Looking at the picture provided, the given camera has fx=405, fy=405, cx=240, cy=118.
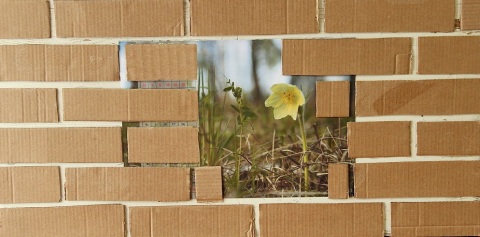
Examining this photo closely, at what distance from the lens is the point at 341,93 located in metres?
1.01

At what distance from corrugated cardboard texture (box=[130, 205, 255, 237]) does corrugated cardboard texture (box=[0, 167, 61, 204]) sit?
0.21 m

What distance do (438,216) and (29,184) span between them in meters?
1.04

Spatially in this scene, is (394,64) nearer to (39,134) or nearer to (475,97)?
(475,97)

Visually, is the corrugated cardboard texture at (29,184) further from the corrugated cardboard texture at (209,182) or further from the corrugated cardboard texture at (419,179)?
the corrugated cardboard texture at (419,179)

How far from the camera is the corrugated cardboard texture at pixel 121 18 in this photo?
3.28 feet

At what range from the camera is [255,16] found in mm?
997

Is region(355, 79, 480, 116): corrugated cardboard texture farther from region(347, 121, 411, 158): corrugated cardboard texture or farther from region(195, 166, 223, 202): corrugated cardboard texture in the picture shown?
region(195, 166, 223, 202): corrugated cardboard texture

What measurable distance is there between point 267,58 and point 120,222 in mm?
562

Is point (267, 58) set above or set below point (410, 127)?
above

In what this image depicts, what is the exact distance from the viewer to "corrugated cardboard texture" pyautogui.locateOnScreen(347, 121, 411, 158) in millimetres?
Answer: 1012

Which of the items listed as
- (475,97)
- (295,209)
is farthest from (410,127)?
(295,209)

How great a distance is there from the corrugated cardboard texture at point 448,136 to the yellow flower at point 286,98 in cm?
31

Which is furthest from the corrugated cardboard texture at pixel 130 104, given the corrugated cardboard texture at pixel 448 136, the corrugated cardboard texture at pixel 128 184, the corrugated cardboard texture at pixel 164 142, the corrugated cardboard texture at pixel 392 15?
the corrugated cardboard texture at pixel 448 136

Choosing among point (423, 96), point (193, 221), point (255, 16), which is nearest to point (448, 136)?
point (423, 96)
